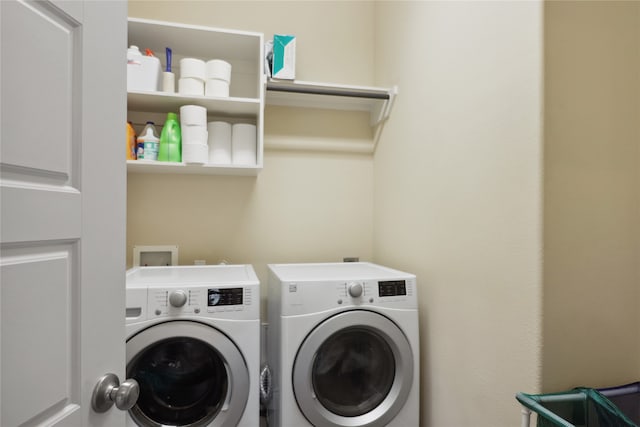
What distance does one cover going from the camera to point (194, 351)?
133 cm

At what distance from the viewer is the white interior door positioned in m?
0.52

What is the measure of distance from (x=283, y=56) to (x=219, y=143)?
1.81 feet

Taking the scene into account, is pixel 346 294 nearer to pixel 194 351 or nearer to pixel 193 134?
pixel 194 351

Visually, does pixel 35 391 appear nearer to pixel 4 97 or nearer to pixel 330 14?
pixel 4 97

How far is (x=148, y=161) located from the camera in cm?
162

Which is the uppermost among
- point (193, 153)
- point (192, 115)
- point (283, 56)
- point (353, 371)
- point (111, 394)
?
point (283, 56)

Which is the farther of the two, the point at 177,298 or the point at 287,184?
the point at 287,184

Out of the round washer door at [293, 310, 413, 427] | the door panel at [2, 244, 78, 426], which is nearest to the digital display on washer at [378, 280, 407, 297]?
the round washer door at [293, 310, 413, 427]

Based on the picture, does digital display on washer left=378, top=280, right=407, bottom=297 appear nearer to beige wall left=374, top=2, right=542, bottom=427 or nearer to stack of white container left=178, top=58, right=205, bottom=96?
beige wall left=374, top=2, right=542, bottom=427

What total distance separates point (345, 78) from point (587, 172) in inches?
59.9

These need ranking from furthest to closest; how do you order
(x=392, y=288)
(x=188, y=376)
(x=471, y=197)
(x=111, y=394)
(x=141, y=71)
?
(x=141, y=71)
(x=392, y=288)
(x=188, y=376)
(x=471, y=197)
(x=111, y=394)

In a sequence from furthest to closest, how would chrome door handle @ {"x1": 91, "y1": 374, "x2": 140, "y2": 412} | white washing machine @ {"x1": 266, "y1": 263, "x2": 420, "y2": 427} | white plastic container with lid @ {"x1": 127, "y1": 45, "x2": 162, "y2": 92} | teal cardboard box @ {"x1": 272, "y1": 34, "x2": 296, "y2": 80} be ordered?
1. teal cardboard box @ {"x1": 272, "y1": 34, "x2": 296, "y2": 80}
2. white plastic container with lid @ {"x1": 127, "y1": 45, "x2": 162, "y2": 92}
3. white washing machine @ {"x1": 266, "y1": 263, "x2": 420, "y2": 427}
4. chrome door handle @ {"x1": 91, "y1": 374, "x2": 140, "y2": 412}

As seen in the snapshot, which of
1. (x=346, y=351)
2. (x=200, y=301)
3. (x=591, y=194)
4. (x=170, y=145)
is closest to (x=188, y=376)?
(x=200, y=301)

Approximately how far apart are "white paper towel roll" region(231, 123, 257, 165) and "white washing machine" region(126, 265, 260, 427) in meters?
0.69
